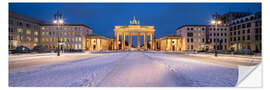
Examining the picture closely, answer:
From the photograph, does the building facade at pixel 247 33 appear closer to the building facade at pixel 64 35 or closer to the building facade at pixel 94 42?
the building facade at pixel 94 42

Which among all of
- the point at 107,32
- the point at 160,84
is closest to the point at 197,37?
the point at 160,84

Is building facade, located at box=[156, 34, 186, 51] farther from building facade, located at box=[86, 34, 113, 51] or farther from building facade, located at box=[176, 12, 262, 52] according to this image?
building facade, located at box=[86, 34, 113, 51]

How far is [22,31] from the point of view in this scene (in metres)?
56.6

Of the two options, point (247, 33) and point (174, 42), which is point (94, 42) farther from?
point (247, 33)

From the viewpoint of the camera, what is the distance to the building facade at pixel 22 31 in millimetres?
51469

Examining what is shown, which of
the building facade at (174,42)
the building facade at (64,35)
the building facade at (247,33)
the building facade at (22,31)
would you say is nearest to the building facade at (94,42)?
the building facade at (64,35)

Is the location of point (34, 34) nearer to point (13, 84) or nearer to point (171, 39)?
point (171, 39)

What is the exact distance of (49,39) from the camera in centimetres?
6950

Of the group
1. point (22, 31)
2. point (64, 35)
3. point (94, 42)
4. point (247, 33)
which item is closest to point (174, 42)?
point (247, 33)

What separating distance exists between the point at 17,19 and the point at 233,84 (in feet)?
231

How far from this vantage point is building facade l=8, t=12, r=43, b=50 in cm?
5147

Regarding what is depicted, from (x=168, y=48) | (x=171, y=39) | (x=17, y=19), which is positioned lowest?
(x=168, y=48)
